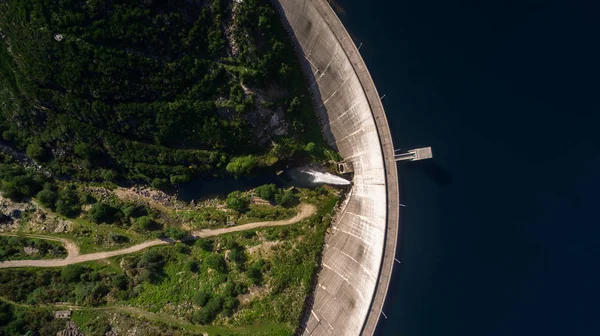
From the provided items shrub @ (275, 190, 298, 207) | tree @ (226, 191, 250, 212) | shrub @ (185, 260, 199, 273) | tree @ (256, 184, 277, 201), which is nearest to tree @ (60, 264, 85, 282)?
shrub @ (185, 260, 199, 273)

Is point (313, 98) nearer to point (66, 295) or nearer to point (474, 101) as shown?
point (474, 101)

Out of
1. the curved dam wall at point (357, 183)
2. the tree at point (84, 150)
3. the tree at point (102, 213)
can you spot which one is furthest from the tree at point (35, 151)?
the curved dam wall at point (357, 183)

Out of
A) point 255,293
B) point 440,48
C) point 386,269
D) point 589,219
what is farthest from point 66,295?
point 589,219

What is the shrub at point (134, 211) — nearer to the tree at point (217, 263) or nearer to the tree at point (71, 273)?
the tree at point (71, 273)

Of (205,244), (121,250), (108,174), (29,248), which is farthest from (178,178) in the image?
(29,248)

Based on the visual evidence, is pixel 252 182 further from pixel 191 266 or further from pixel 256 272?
pixel 191 266

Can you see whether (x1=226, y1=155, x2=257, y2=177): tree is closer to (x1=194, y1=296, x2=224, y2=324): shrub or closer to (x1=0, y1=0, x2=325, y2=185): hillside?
(x1=0, y1=0, x2=325, y2=185): hillside
